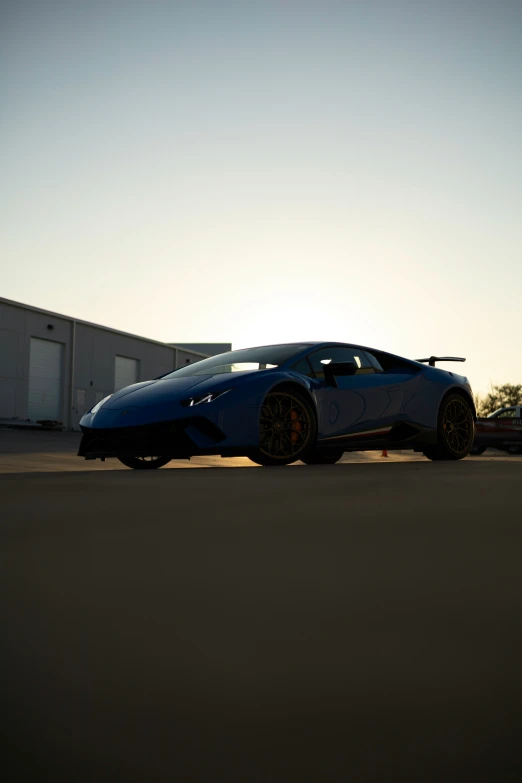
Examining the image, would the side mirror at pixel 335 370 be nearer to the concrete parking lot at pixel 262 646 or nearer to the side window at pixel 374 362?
the side window at pixel 374 362

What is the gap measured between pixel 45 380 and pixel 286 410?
2904 centimetres

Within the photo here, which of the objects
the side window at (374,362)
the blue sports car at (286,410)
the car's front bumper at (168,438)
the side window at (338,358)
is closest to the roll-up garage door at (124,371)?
the blue sports car at (286,410)

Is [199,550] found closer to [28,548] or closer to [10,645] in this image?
[28,548]

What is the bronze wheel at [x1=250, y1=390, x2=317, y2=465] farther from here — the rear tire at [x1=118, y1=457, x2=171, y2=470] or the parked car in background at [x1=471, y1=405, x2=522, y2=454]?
the parked car in background at [x1=471, y1=405, x2=522, y2=454]

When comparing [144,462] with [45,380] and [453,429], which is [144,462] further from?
[45,380]

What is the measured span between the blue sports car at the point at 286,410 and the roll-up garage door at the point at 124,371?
31249 millimetres

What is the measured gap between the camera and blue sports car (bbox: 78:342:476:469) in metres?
6.29

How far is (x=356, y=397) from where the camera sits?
7.59 meters

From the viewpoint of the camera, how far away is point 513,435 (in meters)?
18.0

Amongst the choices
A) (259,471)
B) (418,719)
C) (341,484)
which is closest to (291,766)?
(418,719)

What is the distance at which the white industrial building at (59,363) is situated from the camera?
104 ft

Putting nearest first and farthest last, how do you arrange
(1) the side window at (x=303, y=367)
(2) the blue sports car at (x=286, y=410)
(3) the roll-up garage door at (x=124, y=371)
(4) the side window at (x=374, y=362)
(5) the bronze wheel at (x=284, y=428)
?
(2) the blue sports car at (x=286, y=410)
(5) the bronze wheel at (x=284, y=428)
(1) the side window at (x=303, y=367)
(4) the side window at (x=374, y=362)
(3) the roll-up garage door at (x=124, y=371)

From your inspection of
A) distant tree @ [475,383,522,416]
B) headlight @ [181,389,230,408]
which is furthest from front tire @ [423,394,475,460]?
distant tree @ [475,383,522,416]

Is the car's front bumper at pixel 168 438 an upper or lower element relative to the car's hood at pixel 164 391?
lower
